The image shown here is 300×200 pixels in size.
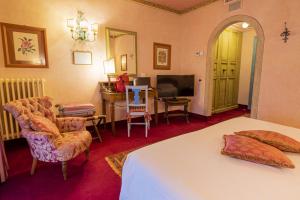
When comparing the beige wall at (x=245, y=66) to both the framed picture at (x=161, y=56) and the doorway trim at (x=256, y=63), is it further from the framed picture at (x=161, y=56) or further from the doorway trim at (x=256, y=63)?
the framed picture at (x=161, y=56)

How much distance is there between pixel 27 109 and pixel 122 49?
2.36 metres

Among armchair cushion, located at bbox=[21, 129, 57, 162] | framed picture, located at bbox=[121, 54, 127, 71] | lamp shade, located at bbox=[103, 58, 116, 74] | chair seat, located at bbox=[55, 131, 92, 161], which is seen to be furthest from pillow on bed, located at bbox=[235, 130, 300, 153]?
framed picture, located at bbox=[121, 54, 127, 71]

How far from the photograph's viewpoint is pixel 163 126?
3.95 metres

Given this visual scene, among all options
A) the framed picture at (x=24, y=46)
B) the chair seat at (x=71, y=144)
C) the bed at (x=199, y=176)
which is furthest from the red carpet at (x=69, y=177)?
the framed picture at (x=24, y=46)

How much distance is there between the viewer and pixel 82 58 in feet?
10.9

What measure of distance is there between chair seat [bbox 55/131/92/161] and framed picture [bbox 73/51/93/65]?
1583 mm

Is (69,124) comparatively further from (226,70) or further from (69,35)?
(226,70)

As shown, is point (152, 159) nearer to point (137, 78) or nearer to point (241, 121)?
point (241, 121)

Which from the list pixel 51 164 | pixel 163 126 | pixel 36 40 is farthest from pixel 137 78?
pixel 51 164

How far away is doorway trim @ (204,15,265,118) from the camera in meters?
3.19

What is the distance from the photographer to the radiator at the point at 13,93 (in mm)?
2551

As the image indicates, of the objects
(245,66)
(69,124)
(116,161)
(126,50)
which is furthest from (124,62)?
(245,66)

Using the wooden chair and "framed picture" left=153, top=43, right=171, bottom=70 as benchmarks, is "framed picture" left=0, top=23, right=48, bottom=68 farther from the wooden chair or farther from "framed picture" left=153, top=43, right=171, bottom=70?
"framed picture" left=153, top=43, right=171, bottom=70

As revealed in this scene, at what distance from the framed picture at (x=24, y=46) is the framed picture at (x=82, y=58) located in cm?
48
